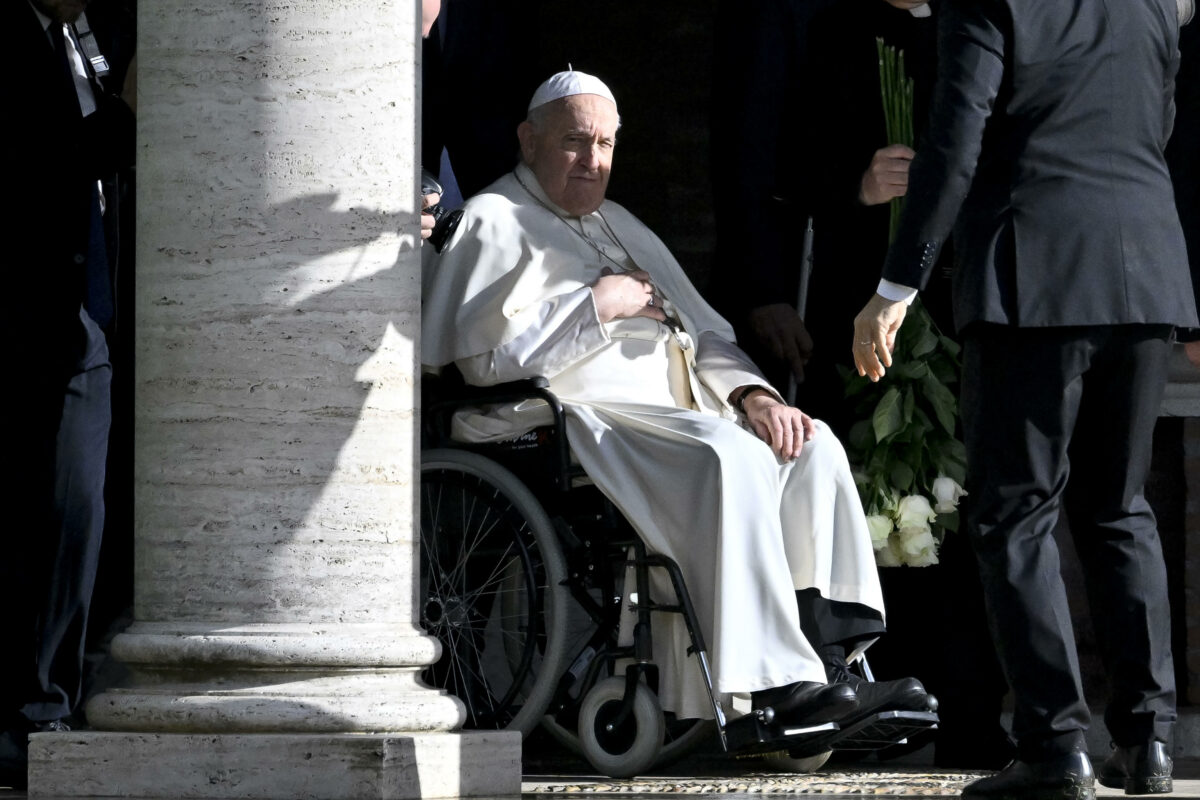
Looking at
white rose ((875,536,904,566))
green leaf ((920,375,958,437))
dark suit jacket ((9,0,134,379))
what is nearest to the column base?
dark suit jacket ((9,0,134,379))

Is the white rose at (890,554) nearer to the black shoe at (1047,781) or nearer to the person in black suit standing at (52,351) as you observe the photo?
the black shoe at (1047,781)

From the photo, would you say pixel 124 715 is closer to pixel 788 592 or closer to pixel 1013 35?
pixel 788 592

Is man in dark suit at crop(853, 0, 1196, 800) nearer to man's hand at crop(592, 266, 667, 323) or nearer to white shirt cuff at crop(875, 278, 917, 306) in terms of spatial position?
white shirt cuff at crop(875, 278, 917, 306)

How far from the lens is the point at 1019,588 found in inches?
158

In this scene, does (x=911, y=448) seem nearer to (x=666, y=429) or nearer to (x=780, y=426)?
(x=780, y=426)

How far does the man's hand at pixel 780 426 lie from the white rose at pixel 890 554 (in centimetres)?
36

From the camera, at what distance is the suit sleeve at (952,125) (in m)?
4.03

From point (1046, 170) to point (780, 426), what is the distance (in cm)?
117

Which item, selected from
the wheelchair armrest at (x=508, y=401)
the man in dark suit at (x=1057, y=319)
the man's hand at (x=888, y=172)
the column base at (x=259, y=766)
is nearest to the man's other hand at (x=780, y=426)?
the wheelchair armrest at (x=508, y=401)

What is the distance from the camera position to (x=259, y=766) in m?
4.12

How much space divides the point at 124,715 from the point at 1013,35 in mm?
2173

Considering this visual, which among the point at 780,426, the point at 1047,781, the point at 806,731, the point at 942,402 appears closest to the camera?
the point at 1047,781

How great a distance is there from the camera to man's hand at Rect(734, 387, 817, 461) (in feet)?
16.6

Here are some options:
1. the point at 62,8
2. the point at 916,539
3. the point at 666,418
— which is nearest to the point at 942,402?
the point at 916,539
